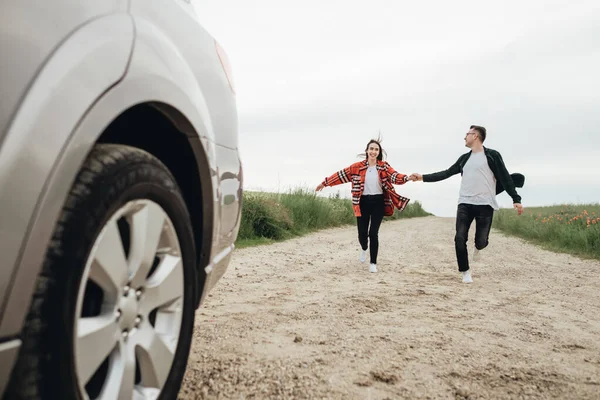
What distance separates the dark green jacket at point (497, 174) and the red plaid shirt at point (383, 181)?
47cm

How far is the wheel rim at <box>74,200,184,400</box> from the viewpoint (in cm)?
135

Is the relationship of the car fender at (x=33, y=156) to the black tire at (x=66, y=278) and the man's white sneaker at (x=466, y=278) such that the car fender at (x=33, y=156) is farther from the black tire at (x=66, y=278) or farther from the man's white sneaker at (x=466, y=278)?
the man's white sneaker at (x=466, y=278)

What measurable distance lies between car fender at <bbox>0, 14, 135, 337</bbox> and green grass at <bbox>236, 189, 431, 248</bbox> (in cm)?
786

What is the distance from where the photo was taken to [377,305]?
14.7ft

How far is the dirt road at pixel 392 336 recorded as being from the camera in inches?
97.4

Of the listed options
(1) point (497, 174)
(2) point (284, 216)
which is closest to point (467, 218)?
(1) point (497, 174)

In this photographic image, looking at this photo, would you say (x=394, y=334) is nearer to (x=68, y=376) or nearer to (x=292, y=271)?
(x=68, y=376)

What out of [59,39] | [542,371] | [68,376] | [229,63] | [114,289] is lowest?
[542,371]

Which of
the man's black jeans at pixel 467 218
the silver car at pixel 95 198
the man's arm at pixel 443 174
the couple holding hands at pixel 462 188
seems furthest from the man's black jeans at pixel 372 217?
the silver car at pixel 95 198

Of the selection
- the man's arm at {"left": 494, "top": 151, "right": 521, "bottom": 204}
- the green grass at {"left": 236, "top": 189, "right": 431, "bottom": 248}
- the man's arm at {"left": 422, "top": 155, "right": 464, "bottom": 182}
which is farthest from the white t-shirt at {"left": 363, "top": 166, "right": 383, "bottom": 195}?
the green grass at {"left": 236, "top": 189, "right": 431, "bottom": 248}

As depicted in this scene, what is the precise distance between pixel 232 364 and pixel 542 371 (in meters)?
1.72

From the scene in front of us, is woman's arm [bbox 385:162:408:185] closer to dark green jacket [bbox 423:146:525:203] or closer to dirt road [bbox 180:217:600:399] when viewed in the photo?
dark green jacket [bbox 423:146:525:203]

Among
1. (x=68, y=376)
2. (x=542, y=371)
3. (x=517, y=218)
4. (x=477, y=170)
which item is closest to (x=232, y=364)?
(x=68, y=376)

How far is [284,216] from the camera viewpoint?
11.7 metres
